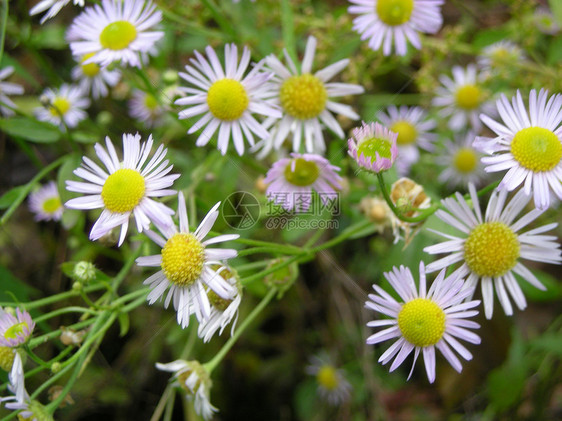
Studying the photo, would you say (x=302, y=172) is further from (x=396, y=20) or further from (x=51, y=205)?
(x=51, y=205)

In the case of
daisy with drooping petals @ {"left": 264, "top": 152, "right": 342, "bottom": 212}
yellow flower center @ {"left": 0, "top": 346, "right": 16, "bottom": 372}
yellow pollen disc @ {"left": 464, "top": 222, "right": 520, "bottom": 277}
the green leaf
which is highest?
the green leaf

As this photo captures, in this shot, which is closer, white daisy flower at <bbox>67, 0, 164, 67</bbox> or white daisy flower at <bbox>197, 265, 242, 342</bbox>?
white daisy flower at <bbox>197, 265, 242, 342</bbox>

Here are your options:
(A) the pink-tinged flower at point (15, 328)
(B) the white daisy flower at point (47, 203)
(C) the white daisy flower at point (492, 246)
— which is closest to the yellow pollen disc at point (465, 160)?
(C) the white daisy flower at point (492, 246)

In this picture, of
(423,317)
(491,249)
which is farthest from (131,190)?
(491,249)

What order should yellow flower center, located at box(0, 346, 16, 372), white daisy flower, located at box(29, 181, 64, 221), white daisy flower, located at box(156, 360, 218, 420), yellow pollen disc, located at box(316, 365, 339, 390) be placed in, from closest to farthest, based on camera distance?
yellow flower center, located at box(0, 346, 16, 372) → white daisy flower, located at box(156, 360, 218, 420) → white daisy flower, located at box(29, 181, 64, 221) → yellow pollen disc, located at box(316, 365, 339, 390)

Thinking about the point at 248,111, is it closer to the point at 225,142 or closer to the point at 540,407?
the point at 225,142

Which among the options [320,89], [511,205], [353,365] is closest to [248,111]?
[320,89]

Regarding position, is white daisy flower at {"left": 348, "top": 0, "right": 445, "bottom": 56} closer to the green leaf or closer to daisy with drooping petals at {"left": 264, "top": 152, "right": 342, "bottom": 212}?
daisy with drooping petals at {"left": 264, "top": 152, "right": 342, "bottom": 212}

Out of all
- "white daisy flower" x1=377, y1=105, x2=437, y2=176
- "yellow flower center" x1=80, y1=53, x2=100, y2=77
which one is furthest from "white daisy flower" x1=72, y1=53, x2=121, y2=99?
"white daisy flower" x1=377, y1=105, x2=437, y2=176
